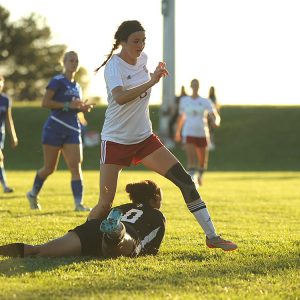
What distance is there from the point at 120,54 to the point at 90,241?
1.69m

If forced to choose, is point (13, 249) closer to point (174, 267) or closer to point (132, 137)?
point (174, 267)

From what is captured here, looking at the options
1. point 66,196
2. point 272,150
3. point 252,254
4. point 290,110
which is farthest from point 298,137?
point 252,254

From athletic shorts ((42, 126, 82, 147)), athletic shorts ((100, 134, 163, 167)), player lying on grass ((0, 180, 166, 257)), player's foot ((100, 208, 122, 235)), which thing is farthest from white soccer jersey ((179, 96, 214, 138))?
player's foot ((100, 208, 122, 235))

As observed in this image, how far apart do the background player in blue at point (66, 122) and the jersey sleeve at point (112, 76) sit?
4.27m

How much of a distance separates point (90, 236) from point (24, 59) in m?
83.6

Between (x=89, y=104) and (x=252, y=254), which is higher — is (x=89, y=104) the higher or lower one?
the higher one

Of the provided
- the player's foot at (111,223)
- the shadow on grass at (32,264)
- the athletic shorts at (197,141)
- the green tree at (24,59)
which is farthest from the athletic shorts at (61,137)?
the green tree at (24,59)

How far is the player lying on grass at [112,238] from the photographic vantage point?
764 cm

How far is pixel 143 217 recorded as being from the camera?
8.27 m

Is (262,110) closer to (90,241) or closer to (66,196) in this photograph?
(66,196)

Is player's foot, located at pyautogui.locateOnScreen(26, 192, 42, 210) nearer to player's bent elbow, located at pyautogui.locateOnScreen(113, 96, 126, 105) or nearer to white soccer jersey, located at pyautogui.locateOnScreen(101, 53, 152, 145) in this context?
white soccer jersey, located at pyautogui.locateOnScreen(101, 53, 152, 145)

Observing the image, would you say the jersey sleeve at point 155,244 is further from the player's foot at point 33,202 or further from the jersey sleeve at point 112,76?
the player's foot at point 33,202

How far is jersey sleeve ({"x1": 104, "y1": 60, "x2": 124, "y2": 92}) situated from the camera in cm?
832

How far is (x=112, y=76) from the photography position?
8.37m
